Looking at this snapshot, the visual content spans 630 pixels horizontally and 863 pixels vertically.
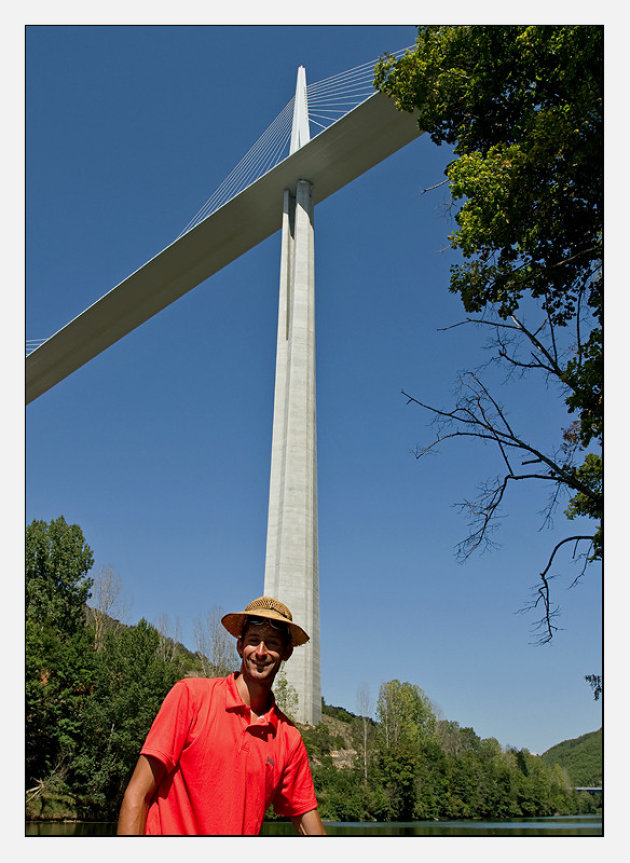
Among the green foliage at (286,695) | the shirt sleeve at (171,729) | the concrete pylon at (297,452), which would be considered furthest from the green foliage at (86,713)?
the shirt sleeve at (171,729)

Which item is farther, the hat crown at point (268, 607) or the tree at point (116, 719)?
the tree at point (116, 719)

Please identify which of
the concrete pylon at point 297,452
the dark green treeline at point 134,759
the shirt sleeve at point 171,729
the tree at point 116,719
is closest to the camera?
the shirt sleeve at point 171,729

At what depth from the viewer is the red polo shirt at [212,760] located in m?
2.18

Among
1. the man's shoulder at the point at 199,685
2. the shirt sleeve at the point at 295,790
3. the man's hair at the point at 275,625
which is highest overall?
the man's hair at the point at 275,625

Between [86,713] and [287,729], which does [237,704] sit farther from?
[86,713]

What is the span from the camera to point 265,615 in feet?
7.91

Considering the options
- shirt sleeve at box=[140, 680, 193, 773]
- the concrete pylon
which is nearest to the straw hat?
shirt sleeve at box=[140, 680, 193, 773]

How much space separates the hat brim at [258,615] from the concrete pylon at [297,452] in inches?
686

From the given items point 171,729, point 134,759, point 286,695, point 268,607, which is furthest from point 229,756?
point 134,759

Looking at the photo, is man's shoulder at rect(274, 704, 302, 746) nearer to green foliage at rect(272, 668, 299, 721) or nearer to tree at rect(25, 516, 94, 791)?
green foliage at rect(272, 668, 299, 721)

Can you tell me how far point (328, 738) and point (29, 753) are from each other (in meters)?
7.64

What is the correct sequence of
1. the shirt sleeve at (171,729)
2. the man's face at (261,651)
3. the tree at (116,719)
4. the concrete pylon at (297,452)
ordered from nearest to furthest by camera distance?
the shirt sleeve at (171,729) < the man's face at (261,651) < the tree at (116,719) < the concrete pylon at (297,452)

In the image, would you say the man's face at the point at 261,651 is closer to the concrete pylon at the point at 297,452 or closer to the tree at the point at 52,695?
the concrete pylon at the point at 297,452
